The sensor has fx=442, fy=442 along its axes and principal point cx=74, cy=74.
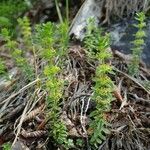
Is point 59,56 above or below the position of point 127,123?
above

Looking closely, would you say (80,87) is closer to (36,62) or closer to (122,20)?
(36,62)

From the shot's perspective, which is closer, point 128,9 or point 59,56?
point 59,56

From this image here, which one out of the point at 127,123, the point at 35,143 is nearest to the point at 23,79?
the point at 35,143

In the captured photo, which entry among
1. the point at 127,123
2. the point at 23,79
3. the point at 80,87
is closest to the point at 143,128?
Answer: the point at 127,123

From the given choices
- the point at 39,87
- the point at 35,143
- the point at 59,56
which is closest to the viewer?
the point at 35,143

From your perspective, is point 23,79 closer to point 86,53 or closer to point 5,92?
point 5,92

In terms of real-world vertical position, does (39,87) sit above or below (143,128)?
above

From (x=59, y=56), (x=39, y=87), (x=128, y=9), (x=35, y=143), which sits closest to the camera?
(x=35, y=143)

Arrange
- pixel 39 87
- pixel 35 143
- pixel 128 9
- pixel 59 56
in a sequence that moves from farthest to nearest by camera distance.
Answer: pixel 128 9
pixel 59 56
pixel 39 87
pixel 35 143
